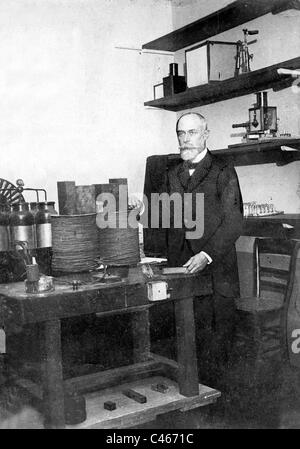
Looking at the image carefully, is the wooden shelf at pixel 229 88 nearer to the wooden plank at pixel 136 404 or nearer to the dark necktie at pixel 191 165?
the dark necktie at pixel 191 165

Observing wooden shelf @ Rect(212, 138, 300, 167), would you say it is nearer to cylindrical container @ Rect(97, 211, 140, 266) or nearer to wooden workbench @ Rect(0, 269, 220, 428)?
wooden workbench @ Rect(0, 269, 220, 428)

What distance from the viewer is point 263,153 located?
4.77m

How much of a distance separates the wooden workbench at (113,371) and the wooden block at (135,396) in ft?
0.09

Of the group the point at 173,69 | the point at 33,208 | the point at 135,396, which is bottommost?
the point at 135,396

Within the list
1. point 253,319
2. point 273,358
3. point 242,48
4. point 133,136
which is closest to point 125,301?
point 253,319

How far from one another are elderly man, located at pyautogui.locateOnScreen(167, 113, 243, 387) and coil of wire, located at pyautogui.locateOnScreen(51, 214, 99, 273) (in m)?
0.86

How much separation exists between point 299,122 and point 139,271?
2.08 m

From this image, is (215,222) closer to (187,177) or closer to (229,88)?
(187,177)

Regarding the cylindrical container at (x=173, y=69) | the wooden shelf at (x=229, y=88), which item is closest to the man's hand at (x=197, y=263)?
the wooden shelf at (x=229, y=88)

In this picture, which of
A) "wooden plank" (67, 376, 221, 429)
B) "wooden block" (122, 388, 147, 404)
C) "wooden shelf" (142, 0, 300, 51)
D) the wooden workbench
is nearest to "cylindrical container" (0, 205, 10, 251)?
the wooden workbench

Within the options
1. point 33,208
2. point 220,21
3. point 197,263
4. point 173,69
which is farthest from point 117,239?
point 173,69

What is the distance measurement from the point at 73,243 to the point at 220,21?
3031 millimetres

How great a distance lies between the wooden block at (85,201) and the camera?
3.04m
